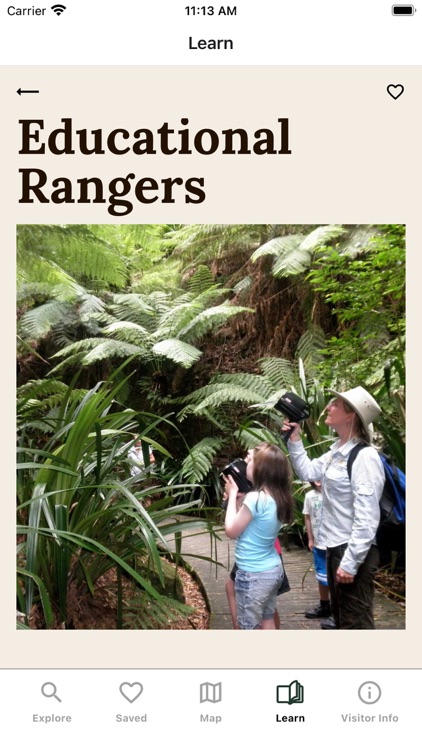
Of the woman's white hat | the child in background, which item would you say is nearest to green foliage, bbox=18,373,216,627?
the woman's white hat

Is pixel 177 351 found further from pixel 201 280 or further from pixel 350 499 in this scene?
pixel 350 499

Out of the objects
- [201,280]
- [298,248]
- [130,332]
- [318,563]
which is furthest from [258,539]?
[201,280]

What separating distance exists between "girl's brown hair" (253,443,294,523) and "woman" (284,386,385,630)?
17 centimetres

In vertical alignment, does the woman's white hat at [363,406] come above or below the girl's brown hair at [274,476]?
above

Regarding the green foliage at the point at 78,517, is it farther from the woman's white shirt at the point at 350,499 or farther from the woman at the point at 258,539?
the woman's white shirt at the point at 350,499

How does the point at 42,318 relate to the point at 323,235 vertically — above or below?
below

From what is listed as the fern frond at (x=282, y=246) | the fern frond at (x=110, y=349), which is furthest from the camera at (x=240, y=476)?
the fern frond at (x=110, y=349)
